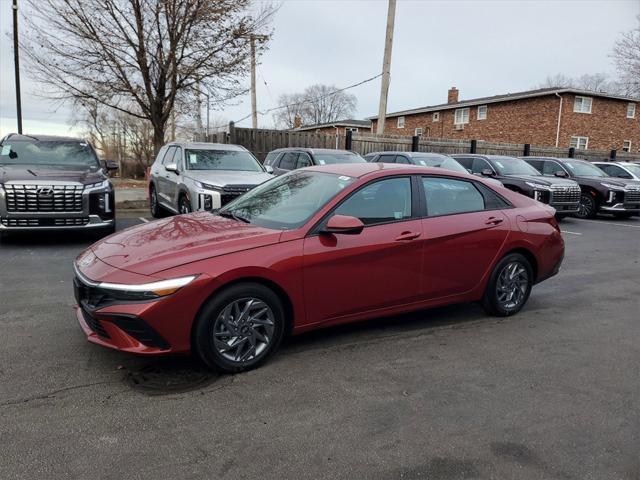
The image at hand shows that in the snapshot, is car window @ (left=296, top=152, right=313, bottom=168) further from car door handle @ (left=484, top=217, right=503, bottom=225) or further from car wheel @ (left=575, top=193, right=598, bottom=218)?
Answer: car wheel @ (left=575, top=193, right=598, bottom=218)

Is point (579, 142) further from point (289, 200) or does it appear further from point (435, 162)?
point (289, 200)

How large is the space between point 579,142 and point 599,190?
20.5m

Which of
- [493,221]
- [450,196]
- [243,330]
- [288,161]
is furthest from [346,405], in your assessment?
[288,161]

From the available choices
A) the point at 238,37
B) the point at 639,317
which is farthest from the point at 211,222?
the point at 238,37

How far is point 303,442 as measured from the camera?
2.90m

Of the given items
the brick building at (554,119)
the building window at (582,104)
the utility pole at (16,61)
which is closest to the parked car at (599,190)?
the utility pole at (16,61)

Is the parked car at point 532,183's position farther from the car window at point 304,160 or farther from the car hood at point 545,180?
the car window at point 304,160

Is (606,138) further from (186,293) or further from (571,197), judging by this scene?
(186,293)

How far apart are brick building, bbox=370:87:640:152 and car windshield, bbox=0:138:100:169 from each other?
1163 inches

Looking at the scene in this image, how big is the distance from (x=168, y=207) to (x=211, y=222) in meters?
6.33

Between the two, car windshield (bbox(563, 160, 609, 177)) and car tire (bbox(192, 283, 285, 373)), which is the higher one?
car windshield (bbox(563, 160, 609, 177))

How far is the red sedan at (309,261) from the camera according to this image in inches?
137

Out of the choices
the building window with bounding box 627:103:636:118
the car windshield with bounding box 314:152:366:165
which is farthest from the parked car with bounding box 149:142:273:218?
the building window with bounding box 627:103:636:118

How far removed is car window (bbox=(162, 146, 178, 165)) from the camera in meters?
A: 10.6
